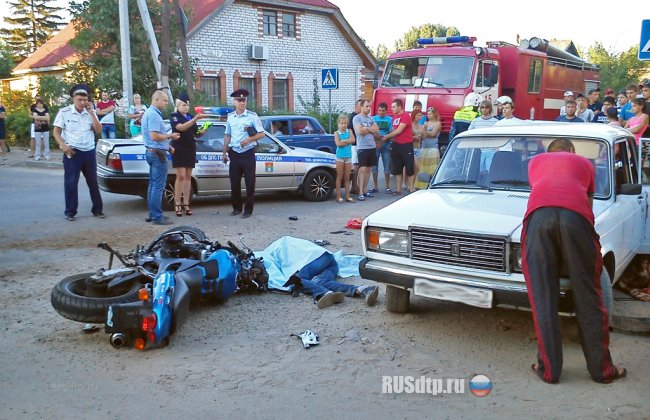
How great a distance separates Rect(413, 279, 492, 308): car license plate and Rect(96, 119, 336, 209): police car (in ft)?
21.1

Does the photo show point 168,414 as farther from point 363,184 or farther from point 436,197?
point 363,184

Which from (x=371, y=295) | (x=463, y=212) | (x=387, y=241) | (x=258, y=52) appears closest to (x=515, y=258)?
(x=463, y=212)

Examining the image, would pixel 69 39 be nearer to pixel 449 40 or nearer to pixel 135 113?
pixel 135 113

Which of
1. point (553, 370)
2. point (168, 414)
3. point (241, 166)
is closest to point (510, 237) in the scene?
point (553, 370)

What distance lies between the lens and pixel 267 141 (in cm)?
1107

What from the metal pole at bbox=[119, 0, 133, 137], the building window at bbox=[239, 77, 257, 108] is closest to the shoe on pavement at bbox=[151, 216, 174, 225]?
the metal pole at bbox=[119, 0, 133, 137]

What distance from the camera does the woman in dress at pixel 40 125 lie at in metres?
18.0

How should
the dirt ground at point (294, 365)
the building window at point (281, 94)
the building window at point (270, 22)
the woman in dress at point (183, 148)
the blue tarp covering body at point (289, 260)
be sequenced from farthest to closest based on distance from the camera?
the building window at point (281, 94) → the building window at point (270, 22) → the woman in dress at point (183, 148) → the blue tarp covering body at point (289, 260) → the dirt ground at point (294, 365)

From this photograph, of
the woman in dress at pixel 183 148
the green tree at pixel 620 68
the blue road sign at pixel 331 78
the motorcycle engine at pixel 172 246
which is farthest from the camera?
the green tree at pixel 620 68

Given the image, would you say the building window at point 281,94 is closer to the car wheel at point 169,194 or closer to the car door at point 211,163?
the car door at point 211,163

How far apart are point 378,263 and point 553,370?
157 cm

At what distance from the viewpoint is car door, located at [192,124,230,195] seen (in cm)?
1040

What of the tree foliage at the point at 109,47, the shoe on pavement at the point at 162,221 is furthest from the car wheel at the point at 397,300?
the tree foliage at the point at 109,47

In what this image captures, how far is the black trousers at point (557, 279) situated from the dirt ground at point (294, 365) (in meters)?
0.21
